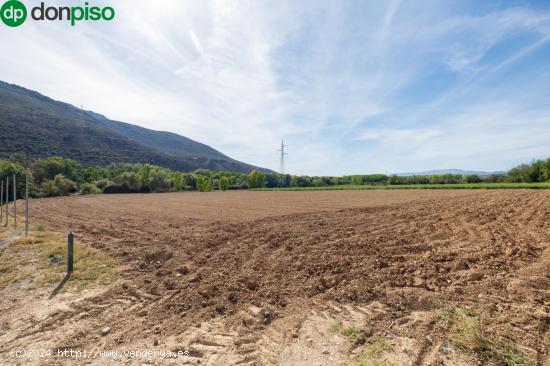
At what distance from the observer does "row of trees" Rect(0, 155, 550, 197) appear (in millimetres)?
57812

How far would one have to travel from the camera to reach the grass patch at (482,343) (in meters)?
3.63

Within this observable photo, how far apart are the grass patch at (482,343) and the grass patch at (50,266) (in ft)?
26.1

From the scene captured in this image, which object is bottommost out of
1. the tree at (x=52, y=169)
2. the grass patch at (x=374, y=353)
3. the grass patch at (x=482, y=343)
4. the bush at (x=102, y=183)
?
the grass patch at (x=374, y=353)

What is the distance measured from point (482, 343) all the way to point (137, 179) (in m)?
83.9

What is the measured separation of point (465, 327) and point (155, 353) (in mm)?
5026

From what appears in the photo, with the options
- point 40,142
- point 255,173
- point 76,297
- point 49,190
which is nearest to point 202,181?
point 255,173

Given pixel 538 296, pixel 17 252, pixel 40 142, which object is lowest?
pixel 17 252

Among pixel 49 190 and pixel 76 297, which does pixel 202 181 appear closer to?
pixel 49 190

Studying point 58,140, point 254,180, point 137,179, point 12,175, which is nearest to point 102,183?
point 137,179

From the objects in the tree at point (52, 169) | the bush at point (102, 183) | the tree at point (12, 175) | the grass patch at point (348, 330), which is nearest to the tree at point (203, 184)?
the bush at point (102, 183)

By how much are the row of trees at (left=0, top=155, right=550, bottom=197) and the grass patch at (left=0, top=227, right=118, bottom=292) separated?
49496mm

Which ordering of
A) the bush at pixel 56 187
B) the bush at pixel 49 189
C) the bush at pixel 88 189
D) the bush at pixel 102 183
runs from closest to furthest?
the bush at pixel 49 189 → the bush at pixel 56 187 → the bush at pixel 88 189 → the bush at pixel 102 183

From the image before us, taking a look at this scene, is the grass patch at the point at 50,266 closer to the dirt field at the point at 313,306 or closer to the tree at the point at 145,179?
the dirt field at the point at 313,306

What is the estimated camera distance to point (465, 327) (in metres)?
4.34
